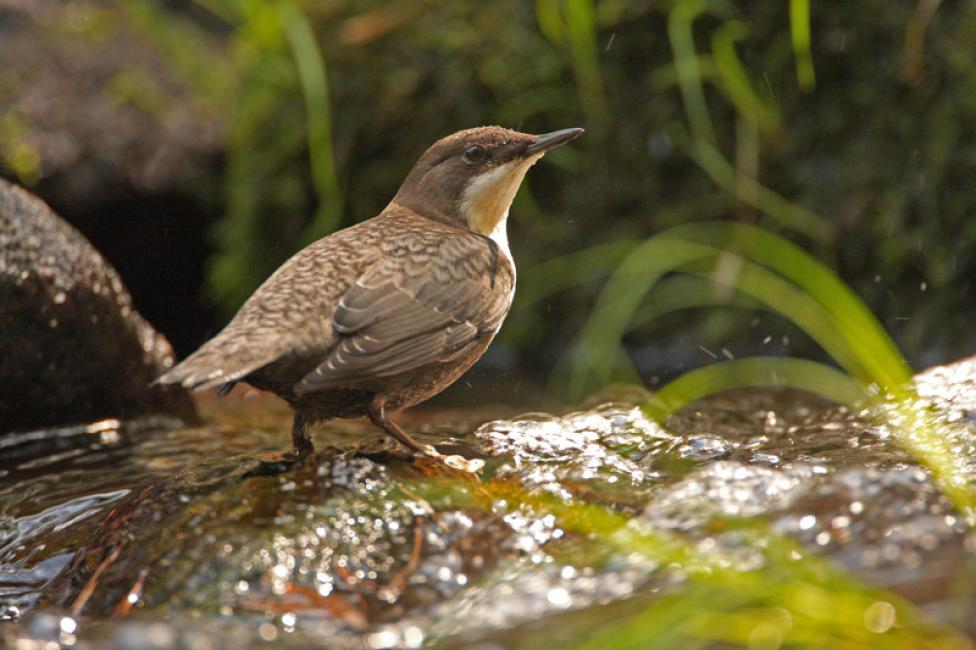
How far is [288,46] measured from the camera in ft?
22.8

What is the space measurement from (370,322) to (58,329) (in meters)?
2.10

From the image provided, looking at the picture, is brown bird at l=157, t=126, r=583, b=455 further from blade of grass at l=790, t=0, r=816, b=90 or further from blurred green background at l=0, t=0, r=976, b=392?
blurred green background at l=0, t=0, r=976, b=392

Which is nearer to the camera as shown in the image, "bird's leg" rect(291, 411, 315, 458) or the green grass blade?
"bird's leg" rect(291, 411, 315, 458)

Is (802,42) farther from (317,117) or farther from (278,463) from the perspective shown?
(278,463)

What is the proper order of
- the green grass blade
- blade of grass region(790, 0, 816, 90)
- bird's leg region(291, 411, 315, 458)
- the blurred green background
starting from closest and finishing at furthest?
bird's leg region(291, 411, 315, 458) < the green grass blade < blade of grass region(790, 0, 816, 90) < the blurred green background

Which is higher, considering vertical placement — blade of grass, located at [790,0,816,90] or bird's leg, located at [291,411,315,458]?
blade of grass, located at [790,0,816,90]

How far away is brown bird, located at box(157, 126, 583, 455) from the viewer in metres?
3.52

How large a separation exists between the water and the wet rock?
1.29 meters

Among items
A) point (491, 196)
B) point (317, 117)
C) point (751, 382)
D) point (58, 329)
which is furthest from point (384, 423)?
point (317, 117)

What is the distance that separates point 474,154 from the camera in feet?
15.5

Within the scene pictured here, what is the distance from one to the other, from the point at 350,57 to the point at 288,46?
0.36 m

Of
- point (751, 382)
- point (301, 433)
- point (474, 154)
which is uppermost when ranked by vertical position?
point (474, 154)

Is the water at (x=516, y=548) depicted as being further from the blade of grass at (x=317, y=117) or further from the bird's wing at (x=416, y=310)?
the blade of grass at (x=317, y=117)

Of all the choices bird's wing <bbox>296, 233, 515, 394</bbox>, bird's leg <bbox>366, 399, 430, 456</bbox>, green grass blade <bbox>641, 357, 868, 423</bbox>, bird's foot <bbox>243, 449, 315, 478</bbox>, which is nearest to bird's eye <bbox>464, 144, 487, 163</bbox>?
bird's wing <bbox>296, 233, 515, 394</bbox>
